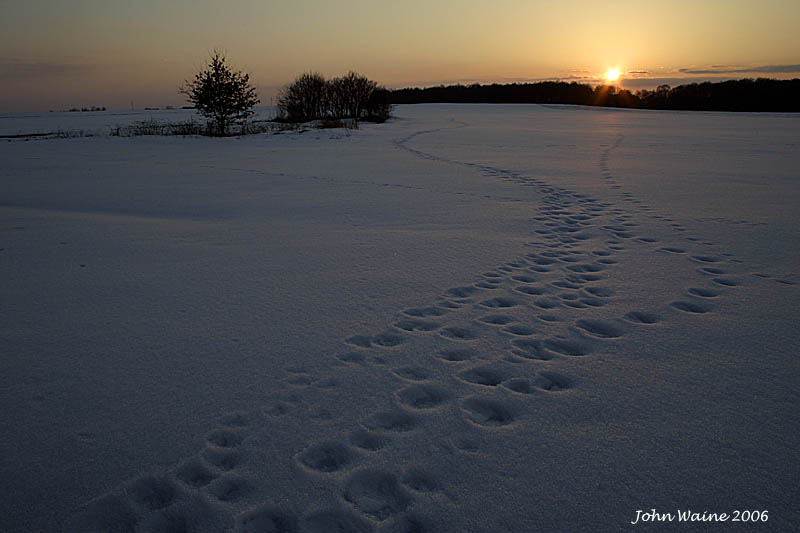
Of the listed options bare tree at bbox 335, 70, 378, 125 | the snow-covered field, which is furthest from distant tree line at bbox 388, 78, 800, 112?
the snow-covered field

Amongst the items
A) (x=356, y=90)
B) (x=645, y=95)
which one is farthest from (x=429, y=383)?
(x=645, y=95)

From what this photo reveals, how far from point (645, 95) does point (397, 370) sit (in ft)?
204

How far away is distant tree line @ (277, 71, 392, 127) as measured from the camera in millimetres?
33594

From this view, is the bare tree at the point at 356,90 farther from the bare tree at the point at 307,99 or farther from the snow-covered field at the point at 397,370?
the snow-covered field at the point at 397,370

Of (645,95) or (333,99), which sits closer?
(333,99)

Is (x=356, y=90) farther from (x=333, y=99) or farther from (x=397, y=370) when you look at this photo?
(x=397, y=370)

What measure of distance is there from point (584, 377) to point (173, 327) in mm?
2306

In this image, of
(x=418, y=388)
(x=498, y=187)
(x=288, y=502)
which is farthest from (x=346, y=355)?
(x=498, y=187)

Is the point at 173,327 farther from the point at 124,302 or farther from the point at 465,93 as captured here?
the point at 465,93

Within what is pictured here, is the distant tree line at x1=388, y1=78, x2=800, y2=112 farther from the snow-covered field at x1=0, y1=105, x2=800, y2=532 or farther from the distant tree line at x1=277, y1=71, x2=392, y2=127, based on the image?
the snow-covered field at x1=0, y1=105, x2=800, y2=532

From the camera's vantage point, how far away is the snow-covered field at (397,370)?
4.96 feet

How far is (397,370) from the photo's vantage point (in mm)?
2227

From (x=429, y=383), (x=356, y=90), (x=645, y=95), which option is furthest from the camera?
(x=645, y=95)

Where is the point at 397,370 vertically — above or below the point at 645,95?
below
